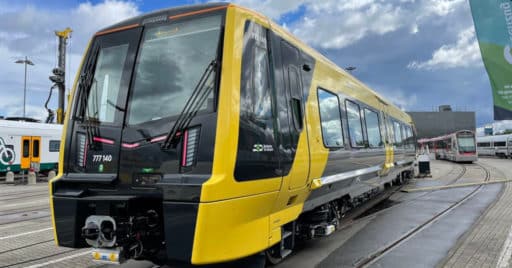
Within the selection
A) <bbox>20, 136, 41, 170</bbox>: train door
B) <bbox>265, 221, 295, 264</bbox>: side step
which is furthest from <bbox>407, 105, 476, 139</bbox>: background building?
<bbox>265, 221, 295, 264</bbox>: side step

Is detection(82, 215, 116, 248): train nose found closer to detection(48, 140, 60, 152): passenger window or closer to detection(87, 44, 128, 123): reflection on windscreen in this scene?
detection(87, 44, 128, 123): reflection on windscreen

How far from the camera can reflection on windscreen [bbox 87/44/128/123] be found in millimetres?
4227

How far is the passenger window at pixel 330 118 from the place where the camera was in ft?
18.7

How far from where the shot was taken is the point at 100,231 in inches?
149

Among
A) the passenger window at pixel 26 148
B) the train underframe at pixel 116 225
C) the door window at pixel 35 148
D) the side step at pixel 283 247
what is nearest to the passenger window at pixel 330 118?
the side step at pixel 283 247

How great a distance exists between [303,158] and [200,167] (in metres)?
1.67

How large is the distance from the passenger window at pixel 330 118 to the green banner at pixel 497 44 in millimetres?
3437

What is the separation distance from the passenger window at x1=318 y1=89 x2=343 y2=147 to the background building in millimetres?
93592

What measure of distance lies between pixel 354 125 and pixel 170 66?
438 centimetres

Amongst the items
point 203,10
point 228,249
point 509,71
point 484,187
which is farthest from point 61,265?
point 484,187

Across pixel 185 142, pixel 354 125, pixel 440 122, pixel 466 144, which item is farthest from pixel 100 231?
pixel 440 122

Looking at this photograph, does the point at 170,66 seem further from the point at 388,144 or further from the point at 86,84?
the point at 388,144

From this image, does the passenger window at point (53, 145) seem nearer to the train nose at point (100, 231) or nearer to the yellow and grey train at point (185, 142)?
the yellow and grey train at point (185, 142)

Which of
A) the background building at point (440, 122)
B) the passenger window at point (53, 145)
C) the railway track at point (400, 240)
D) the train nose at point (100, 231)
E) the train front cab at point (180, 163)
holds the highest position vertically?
the background building at point (440, 122)
